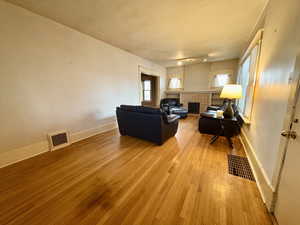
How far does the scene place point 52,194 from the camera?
1.49m

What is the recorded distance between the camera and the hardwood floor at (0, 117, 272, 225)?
3.95 ft

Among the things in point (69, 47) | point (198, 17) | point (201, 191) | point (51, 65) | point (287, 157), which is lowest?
point (201, 191)

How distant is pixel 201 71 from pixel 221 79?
103 centimetres

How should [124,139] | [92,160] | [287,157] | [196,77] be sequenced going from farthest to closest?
[196,77], [124,139], [92,160], [287,157]

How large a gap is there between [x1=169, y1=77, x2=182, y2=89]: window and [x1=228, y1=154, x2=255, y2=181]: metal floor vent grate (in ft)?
17.1

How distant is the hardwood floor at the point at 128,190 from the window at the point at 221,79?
4.38 m

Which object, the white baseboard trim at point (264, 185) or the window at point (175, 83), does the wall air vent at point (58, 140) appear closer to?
the white baseboard trim at point (264, 185)

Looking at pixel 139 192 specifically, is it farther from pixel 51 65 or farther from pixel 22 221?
pixel 51 65

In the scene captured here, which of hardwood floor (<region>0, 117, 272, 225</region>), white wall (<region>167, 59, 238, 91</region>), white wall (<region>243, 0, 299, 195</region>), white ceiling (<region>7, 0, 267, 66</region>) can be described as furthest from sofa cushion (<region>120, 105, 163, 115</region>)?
white wall (<region>167, 59, 238, 91</region>)

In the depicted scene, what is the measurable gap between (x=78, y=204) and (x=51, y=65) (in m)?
2.62

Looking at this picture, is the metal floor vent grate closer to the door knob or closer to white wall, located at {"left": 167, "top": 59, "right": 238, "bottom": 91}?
the door knob

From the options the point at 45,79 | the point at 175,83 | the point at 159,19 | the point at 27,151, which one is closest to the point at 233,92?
the point at 159,19

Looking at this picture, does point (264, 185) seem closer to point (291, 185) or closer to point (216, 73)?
point (291, 185)

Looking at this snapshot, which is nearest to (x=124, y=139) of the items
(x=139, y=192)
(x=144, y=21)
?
(x=139, y=192)
